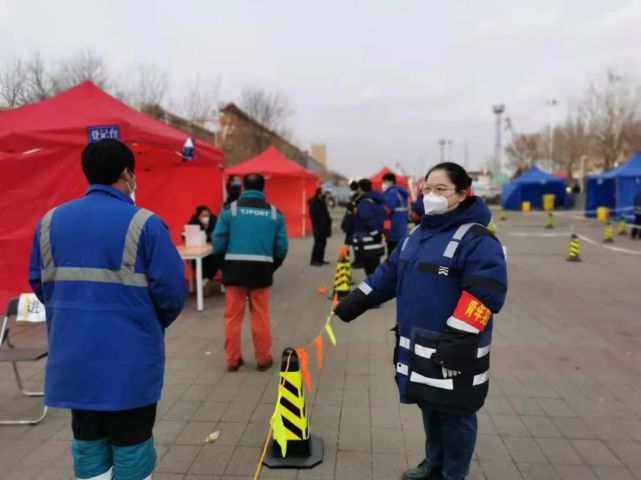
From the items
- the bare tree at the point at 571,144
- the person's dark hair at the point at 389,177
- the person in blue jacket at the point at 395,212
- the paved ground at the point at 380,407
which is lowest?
the paved ground at the point at 380,407

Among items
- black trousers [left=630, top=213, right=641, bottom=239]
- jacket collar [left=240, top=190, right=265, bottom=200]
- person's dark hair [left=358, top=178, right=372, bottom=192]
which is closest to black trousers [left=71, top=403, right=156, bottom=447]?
jacket collar [left=240, top=190, right=265, bottom=200]

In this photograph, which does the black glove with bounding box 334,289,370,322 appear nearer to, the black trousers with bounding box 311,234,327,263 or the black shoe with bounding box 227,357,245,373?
the black shoe with bounding box 227,357,245,373

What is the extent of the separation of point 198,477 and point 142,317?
1.46 m

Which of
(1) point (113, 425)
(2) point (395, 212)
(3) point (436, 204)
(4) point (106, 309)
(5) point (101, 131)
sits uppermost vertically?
(5) point (101, 131)

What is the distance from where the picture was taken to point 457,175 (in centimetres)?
269

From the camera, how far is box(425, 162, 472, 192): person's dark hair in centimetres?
268

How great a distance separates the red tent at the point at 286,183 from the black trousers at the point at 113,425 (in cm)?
1417

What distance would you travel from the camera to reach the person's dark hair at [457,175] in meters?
→ 2.68

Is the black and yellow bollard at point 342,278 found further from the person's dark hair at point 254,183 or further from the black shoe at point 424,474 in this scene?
the black shoe at point 424,474

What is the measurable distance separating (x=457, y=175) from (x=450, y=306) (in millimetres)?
695

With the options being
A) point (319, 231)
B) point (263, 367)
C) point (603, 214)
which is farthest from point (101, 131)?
point (603, 214)

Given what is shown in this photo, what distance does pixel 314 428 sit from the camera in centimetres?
379

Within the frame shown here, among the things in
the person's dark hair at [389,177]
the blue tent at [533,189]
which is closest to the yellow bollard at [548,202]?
the blue tent at [533,189]

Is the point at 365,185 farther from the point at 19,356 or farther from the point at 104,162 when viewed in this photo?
the point at 104,162
